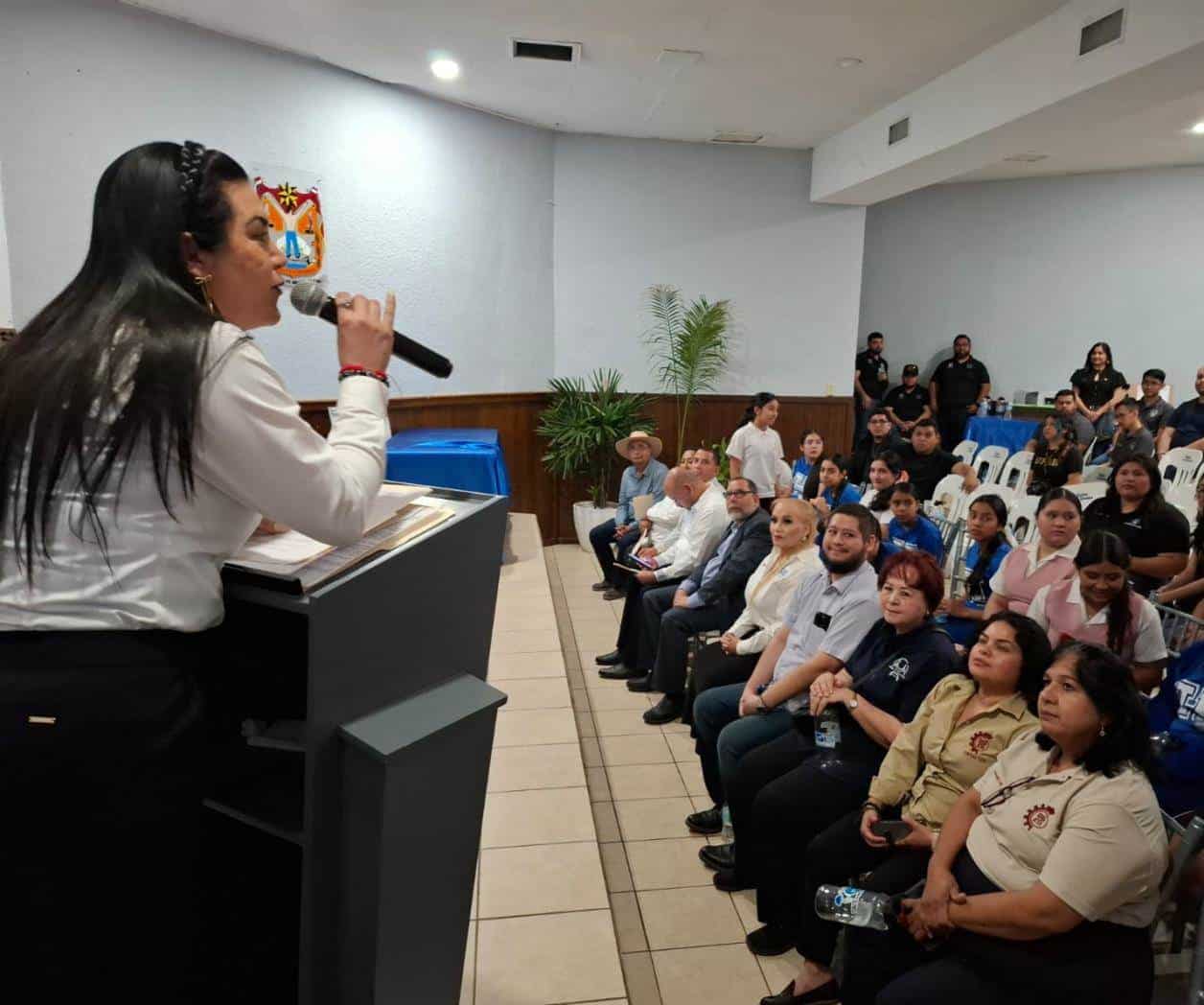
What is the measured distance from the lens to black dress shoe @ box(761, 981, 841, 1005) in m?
2.24

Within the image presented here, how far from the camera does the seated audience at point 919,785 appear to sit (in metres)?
2.10

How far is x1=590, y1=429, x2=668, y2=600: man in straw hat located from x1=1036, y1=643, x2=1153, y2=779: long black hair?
13.0 feet

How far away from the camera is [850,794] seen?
243 cm

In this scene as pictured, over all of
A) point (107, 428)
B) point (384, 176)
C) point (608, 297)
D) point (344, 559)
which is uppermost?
point (384, 176)

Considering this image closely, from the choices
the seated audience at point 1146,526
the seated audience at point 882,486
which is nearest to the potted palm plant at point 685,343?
the seated audience at point 882,486

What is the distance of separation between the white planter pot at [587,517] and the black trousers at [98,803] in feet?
20.1

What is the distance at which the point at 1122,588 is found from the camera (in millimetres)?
2756

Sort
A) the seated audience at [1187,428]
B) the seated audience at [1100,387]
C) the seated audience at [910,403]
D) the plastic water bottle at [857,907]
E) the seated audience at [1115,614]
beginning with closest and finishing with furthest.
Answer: the plastic water bottle at [857,907]
the seated audience at [1115,614]
the seated audience at [1187,428]
the seated audience at [1100,387]
the seated audience at [910,403]

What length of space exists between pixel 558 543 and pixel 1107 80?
17.5ft

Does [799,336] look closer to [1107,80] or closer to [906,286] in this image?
[906,286]

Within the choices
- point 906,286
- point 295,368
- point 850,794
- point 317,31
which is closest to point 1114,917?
point 850,794

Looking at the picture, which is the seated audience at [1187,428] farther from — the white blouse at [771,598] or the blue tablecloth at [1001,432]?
the white blouse at [771,598]

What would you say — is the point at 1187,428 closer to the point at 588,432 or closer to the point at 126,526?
the point at 588,432

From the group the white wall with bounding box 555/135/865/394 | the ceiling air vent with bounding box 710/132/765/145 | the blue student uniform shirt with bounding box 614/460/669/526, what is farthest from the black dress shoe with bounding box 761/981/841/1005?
the ceiling air vent with bounding box 710/132/765/145
